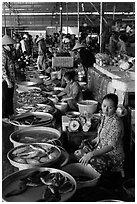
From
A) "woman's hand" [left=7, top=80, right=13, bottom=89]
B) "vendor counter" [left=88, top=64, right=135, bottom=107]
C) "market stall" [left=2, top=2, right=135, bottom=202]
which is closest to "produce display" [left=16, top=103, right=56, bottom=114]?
"market stall" [left=2, top=2, right=135, bottom=202]

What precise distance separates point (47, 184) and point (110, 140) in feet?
2.75

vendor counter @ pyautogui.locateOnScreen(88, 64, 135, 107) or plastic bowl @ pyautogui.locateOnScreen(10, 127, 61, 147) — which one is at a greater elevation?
vendor counter @ pyautogui.locateOnScreen(88, 64, 135, 107)

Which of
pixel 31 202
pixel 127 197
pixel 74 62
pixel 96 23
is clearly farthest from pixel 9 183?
pixel 96 23

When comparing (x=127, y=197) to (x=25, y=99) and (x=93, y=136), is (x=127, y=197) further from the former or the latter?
(x=25, y=99)

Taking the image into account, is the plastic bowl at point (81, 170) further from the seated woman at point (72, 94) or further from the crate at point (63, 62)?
the crate at point (63, 62)

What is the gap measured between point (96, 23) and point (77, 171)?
20.2 m

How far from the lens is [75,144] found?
275 centimetres

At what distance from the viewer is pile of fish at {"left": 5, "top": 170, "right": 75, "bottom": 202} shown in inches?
61.7

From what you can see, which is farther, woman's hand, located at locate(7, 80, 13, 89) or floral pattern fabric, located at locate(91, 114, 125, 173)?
woman's hand, located at locate(7, 80, 13, 89)

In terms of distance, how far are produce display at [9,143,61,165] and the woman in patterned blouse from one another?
39cm

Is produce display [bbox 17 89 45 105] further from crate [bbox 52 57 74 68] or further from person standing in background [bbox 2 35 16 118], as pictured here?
crate [bbox 52 57 74 68]

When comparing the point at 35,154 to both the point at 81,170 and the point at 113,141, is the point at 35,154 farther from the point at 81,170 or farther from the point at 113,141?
the point at 113,141

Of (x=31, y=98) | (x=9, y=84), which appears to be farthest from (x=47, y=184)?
(x=9, y=84)

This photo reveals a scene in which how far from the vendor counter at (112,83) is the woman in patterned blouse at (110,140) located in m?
0.16
